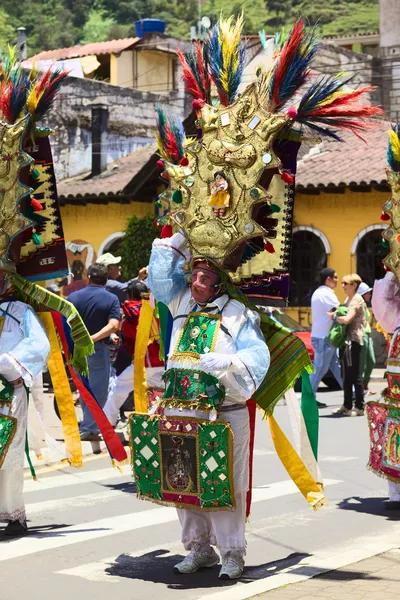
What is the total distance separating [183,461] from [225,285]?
1036 millimetres

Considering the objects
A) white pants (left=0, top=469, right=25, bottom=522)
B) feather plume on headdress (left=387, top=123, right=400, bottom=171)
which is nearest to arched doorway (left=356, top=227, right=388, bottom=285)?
feather plume on headdress (left=387, top=123, right=400, bottom=171)

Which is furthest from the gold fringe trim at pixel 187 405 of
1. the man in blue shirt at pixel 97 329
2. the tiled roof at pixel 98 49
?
the tiled roof at pixel 98 49

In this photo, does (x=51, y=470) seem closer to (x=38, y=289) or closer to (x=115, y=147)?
(x=38, y=289)

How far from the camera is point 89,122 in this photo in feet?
112

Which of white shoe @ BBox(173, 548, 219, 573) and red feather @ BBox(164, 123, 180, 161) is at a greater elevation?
red feather @ BBox(164, 123, 180, 161)

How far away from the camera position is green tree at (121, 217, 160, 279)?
3011cm

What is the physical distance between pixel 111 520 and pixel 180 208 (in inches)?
110

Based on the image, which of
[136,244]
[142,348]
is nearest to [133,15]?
[136,244]

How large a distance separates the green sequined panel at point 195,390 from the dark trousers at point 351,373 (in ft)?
28.9

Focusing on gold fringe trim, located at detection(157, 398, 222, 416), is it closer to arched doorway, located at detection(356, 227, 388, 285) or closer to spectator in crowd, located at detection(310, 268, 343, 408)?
spectator in crowd, located at detection(310, 268, 343, 408)

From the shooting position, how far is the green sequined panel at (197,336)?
22.0ft

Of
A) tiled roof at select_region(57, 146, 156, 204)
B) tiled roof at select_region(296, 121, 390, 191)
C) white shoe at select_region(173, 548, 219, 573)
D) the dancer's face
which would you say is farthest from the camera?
tiled roof at select_region(57, 146, 156, 204)

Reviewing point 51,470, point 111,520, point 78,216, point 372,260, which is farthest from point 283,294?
point 78,216

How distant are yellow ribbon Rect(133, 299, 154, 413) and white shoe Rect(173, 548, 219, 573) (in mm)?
2047
